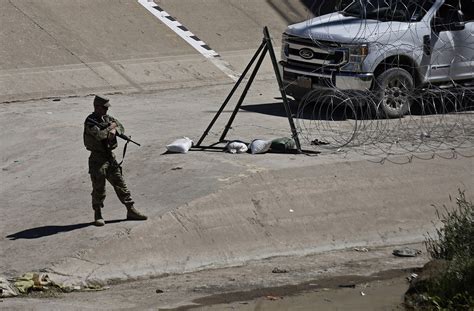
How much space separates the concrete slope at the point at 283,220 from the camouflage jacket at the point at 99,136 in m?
0.98

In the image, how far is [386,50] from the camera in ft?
59.3

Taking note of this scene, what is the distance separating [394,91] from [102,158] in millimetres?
6761

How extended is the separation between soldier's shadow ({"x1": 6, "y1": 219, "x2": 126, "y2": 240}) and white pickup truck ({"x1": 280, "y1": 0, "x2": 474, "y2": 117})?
6.08 meters

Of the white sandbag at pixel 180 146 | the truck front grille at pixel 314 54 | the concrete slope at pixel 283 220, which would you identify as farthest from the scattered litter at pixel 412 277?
the truck front grille at pixel 314 54

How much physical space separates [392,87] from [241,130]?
9.10 ft

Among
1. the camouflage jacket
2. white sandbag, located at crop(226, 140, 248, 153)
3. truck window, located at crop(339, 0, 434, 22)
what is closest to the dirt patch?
the camouflage jacket

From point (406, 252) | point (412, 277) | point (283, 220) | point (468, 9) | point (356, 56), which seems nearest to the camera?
point (412, 277)

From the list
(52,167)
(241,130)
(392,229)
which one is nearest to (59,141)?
(52,167)

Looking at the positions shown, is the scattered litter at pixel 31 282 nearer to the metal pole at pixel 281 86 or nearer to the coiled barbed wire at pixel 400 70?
the metal pole at pixel 281 86

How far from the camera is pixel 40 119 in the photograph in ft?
58.8

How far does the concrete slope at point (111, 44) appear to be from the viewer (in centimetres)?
2075

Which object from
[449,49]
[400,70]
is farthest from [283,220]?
[449,49]

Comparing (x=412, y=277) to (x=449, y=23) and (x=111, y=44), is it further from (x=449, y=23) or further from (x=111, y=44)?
(x=111, y=44)

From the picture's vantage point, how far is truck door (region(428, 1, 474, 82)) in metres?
18.5
